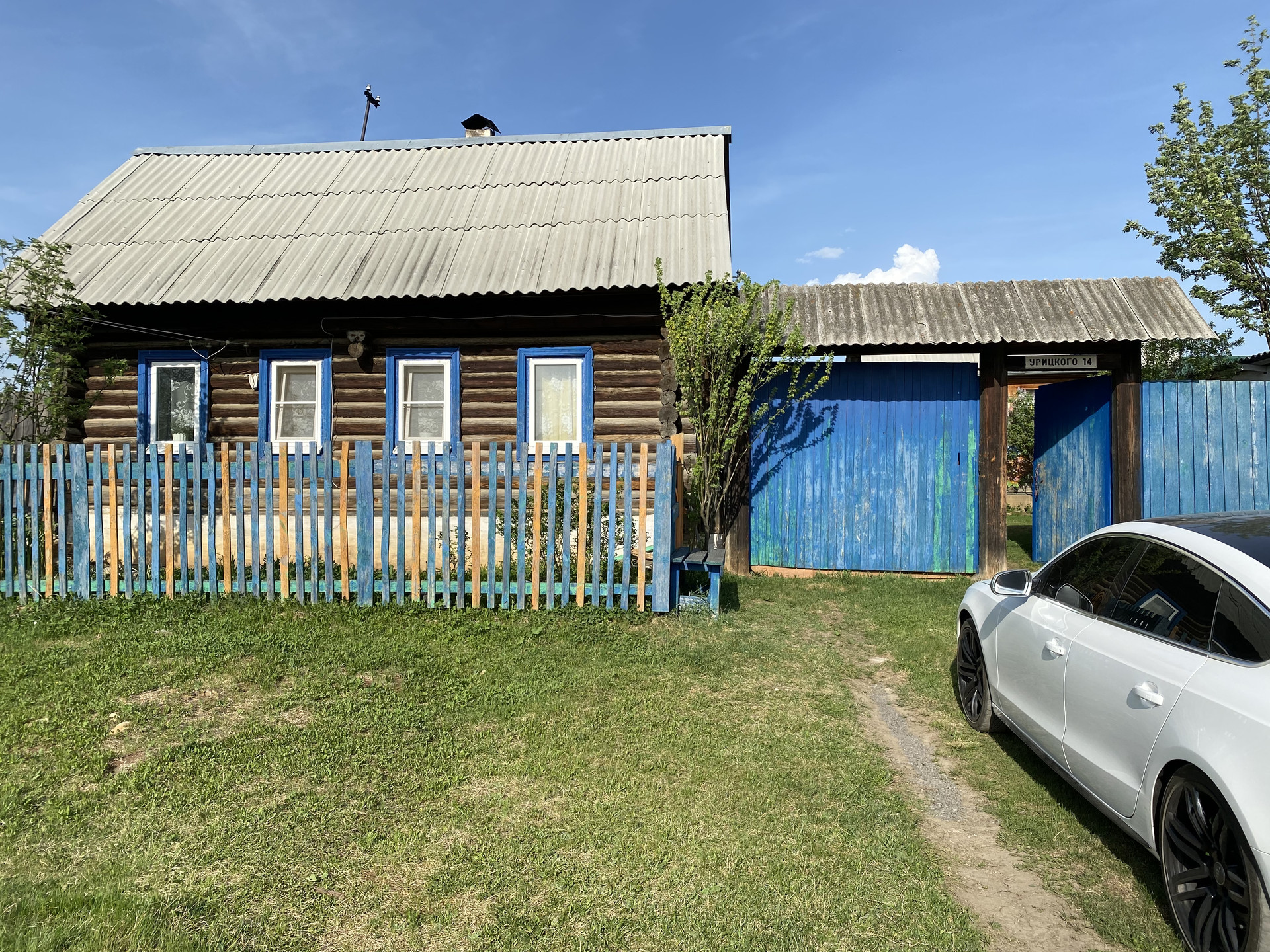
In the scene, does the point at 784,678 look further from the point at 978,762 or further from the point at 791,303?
the point at 791,303

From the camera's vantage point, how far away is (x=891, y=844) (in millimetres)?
3363

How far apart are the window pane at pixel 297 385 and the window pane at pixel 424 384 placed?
4.40ft

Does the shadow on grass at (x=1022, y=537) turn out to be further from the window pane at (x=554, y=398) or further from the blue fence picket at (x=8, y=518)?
the blue fence picket at (x=8, y=518)

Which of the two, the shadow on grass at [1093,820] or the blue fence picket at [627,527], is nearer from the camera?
the shadow on grass at [1093,820]

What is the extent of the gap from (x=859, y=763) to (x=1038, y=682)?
1.07 meters

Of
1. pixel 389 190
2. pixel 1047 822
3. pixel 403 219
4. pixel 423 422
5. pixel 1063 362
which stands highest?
pixel 389 190

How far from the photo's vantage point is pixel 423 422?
995 centimetres

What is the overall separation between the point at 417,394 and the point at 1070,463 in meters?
8.51

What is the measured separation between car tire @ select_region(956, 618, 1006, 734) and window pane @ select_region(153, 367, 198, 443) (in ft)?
32.5

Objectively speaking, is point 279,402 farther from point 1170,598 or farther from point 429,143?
point 1170,598

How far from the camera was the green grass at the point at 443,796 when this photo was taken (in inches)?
109

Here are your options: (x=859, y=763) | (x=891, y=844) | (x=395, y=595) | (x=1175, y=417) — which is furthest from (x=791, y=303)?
(x=891, y=844)

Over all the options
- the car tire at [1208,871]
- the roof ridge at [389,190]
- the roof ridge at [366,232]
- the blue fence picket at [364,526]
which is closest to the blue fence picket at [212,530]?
the blue fence picket at [364,526]

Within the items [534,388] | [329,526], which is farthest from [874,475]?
[329,526]
